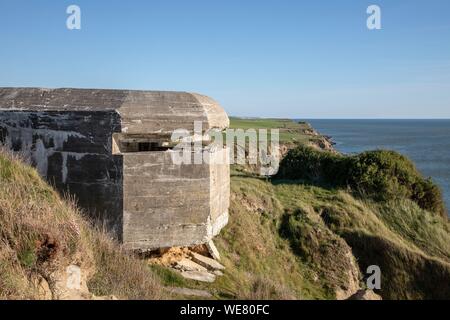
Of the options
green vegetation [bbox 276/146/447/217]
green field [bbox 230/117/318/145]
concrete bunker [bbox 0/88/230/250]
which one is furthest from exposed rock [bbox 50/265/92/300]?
green field [bbox 230/117/318/145]

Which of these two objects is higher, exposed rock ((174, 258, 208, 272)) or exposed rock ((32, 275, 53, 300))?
exposed rock ((32, 275, 53, 300))

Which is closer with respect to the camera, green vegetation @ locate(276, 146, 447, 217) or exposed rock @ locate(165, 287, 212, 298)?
exposed rock @ locate(165, 287, 212, 298)

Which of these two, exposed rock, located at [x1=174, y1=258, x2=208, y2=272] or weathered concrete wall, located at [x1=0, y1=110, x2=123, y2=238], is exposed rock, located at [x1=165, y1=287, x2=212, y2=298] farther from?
weathered concrete wall, located at [x1=0, y1=110, x2=123, y2=238]

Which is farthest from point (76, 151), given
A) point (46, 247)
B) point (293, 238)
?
point (293, 238)

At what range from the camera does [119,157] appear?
18.3 feet

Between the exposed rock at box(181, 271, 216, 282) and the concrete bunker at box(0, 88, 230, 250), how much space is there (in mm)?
401

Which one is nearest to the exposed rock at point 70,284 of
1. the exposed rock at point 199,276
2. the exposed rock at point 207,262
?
the exposed rock at point 199,276

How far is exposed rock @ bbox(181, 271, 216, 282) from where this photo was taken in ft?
18.6

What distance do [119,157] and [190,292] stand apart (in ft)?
6.22

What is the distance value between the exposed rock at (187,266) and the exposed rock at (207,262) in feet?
0.25

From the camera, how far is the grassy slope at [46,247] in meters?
3.93

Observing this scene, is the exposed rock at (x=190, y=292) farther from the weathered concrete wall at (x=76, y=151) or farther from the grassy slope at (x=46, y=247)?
the weathered concrete wall at (x=76, y=151)

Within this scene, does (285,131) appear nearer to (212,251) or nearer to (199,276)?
(212,251)
